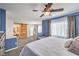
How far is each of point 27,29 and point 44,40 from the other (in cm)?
38

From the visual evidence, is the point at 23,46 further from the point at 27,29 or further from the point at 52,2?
the point at 52,2

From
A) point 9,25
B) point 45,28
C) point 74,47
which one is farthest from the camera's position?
point 45,28

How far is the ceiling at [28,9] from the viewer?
2.15m

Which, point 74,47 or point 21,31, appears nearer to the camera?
point 74,47

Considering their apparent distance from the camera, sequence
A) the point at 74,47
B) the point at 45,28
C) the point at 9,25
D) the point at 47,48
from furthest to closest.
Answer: the point at 45,28
the point at 9,25
the point at 47,48
the point at 74,47

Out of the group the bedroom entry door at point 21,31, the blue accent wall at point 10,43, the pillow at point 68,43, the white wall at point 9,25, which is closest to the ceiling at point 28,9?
the white wall at point 9,25

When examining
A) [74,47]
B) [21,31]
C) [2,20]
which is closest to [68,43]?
[74,47]

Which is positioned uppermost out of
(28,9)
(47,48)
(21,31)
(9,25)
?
(28,9)

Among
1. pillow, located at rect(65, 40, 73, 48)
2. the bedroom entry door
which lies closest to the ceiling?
the bedroom entry door

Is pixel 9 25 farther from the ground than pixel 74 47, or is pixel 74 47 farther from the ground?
pixel 9 25

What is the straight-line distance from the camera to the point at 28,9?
221 centimetres

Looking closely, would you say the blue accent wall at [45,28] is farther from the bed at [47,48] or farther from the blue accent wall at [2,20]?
the blue accent wall at [2,20]

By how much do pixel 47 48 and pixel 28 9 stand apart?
2.44ft

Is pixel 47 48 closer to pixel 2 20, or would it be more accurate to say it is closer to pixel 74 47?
pixel 74 47
